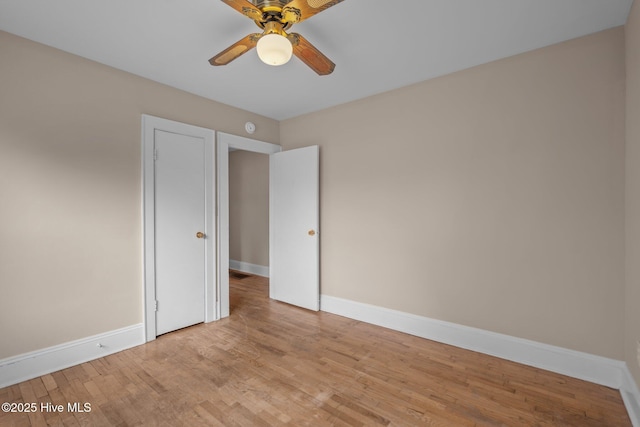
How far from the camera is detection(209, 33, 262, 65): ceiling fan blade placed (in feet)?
5.66

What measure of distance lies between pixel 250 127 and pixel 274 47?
227 centimetres

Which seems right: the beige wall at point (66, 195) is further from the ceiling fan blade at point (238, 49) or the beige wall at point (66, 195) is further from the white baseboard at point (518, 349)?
the white baseboard at point (518, 349)

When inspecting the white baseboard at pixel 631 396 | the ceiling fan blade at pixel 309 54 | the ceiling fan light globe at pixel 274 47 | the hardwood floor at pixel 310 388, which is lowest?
the hardwood floor at pixel 310 388

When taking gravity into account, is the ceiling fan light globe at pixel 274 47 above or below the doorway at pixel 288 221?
above

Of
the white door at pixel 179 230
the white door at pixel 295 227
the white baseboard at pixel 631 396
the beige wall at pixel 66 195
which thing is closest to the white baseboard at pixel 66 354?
the beige wall at pixel 66 195

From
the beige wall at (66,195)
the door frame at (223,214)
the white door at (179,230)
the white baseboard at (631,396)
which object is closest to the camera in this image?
the white baseboard at (631,396)

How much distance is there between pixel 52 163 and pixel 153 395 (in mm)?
1919

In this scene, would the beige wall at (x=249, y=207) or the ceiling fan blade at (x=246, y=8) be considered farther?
the beige wall at (x=249, y=207)

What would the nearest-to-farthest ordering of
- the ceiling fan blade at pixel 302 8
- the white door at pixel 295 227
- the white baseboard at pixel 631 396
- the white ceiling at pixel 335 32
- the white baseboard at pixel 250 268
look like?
the ceiling fan blade at pixel 302 8, the white baseboard at pixel 631 396, the white ceiling at pixel 335 32, the white door at pixel 295 227, the white baseboard at pixel 250 268

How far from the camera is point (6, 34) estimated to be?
205 centimetres

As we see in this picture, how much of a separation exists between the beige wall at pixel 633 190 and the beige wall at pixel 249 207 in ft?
14.9

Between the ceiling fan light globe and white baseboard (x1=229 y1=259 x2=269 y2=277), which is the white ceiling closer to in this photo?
the ceiling fan light globe

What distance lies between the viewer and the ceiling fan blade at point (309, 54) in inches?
66.9

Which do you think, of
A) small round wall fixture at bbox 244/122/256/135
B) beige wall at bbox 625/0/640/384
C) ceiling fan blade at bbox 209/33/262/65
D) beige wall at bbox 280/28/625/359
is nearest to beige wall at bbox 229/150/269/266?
small round wall fixture at bbox 244/122/256/135
